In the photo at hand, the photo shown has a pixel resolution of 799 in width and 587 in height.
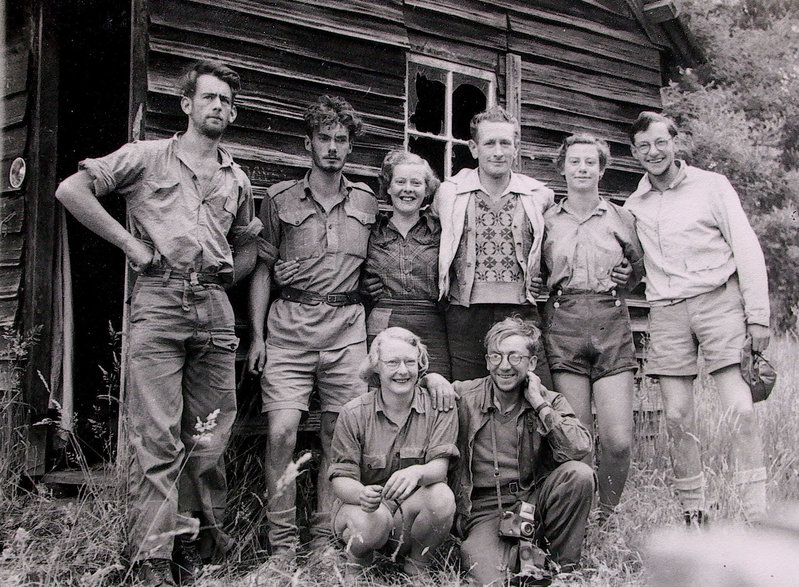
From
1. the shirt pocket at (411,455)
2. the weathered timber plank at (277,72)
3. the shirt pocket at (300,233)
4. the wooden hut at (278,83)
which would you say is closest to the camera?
the shirt pocket at (411,455)

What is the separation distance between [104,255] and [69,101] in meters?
1.10

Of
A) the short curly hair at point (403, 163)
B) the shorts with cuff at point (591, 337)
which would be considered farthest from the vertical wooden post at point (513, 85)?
the shorts with cuff at point (591, 337)

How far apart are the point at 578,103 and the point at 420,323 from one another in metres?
3.12

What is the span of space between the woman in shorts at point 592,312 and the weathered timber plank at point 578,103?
1.90 metres

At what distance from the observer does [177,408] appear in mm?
3377

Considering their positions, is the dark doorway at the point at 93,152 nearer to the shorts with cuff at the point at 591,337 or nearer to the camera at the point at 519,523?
the camera at the point at 519,523

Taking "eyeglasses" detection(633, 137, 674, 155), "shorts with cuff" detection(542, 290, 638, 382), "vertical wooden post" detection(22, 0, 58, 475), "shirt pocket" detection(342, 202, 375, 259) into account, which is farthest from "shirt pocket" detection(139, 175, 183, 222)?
"eyeglasses" detection(633, 137, 674, 155)

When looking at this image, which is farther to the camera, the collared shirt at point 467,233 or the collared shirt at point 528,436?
the collared shirt at point 467,233

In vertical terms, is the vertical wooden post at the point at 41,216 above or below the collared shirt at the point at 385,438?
above

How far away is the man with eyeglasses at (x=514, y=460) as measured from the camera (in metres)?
3.38

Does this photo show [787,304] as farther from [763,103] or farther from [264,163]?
[264,163]

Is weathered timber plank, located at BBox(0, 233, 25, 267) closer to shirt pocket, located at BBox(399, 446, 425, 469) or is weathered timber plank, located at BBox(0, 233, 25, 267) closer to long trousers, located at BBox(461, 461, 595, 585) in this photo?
shirt pocket, located at BBox(399, 446, 425, 469)

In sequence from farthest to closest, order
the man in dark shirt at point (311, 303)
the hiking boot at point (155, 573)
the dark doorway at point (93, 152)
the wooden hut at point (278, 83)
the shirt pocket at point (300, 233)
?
the dark doorway at point (93, 152) → the wooden hut at point (278, 83) → the shirt pocket at point (300, 233) → the man in dark shirt at point (311, 303) → the hiking boot at point (155, 573)

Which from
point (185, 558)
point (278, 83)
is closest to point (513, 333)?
point (185, 558)
